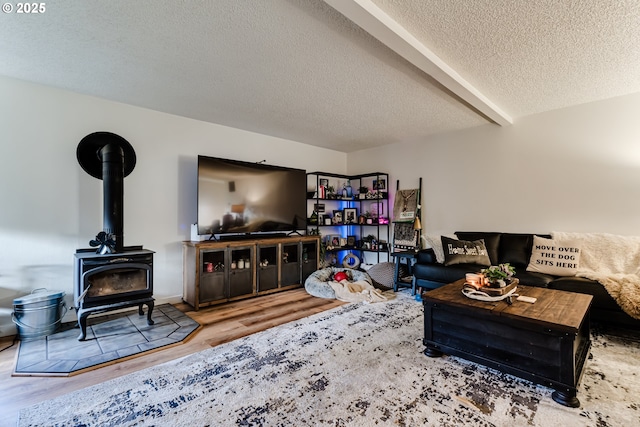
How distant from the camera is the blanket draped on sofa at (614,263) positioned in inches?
99.7

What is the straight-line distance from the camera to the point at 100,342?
2521 mm

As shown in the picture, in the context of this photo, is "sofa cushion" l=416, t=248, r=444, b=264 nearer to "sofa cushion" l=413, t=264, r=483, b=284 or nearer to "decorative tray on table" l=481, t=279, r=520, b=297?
"sofa cushion" l=413, t=264, r=483, b=284

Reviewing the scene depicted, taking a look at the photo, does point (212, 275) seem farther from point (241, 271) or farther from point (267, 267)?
point (267, 267)

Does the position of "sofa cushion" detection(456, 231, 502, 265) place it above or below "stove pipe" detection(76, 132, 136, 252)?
below

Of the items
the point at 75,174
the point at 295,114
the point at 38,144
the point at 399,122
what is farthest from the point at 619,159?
the point at 38,144

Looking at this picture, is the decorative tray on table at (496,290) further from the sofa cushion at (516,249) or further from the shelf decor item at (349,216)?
the shelf decor item at (349,216)

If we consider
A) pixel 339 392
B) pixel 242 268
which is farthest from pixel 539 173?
pixel 242 268

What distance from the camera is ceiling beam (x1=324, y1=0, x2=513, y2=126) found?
172cm

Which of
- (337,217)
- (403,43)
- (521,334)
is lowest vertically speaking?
(521,334)

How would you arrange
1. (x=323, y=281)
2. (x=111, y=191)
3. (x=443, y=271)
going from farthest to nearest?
(x=323, y=281) < (x=443, y=271) < (x=111, y=191)

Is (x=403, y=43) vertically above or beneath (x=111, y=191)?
above

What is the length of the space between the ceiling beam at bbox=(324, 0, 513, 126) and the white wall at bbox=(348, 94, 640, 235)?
3.92 ft

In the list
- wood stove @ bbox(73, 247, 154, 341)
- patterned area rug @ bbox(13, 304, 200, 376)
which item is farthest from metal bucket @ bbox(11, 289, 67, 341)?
wood stove @ bbox(73, 247, 154, 341)

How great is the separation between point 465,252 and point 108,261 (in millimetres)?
3791
